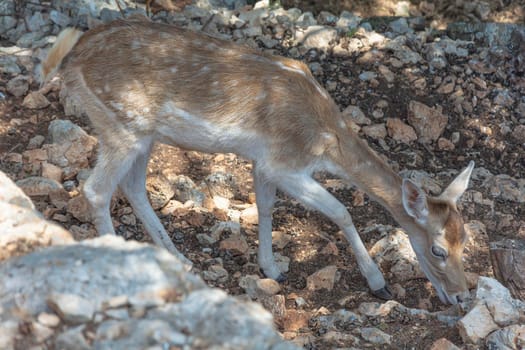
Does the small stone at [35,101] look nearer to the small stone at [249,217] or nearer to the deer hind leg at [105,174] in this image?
the deer hind leg at [105,174]

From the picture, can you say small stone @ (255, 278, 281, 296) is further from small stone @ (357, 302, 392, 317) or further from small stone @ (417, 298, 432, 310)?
small stone @ (417, 298, 432, 310)

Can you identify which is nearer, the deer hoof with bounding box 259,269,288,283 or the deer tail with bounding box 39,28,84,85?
the deer tail with bounding box 39,28,84,85

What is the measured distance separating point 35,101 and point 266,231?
2.83 metres

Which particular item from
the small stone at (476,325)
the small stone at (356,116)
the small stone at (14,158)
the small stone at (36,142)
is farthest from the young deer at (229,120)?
the small stone at (356,116)

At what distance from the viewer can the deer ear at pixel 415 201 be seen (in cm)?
579

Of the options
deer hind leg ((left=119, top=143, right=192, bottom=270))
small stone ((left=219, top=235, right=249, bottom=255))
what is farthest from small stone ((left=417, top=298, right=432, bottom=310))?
deer hind leg ((left=119, top=143, right=192, bottom=270))

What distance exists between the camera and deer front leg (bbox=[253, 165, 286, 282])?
20.4 ft

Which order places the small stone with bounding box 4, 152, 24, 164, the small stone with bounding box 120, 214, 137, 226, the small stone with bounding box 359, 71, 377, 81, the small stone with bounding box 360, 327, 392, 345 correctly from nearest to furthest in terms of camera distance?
the small stone with bounding box 360, 327, 392, 345
the small stone with bounding box 120, 214, 137, 226
the small stone with bounding box 4, 152, 24, 164
the small stone with bounding box 359, 71, 377, 81

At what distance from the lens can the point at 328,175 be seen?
24.4 feet

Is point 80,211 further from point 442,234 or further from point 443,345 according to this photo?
point 443,345

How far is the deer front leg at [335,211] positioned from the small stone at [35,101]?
2936 mm

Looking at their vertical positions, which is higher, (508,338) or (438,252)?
(508,338)

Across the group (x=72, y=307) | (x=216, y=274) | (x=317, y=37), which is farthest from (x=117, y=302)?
(x=317, y=37)

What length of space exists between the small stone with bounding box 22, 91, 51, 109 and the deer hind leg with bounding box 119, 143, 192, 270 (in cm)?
193
